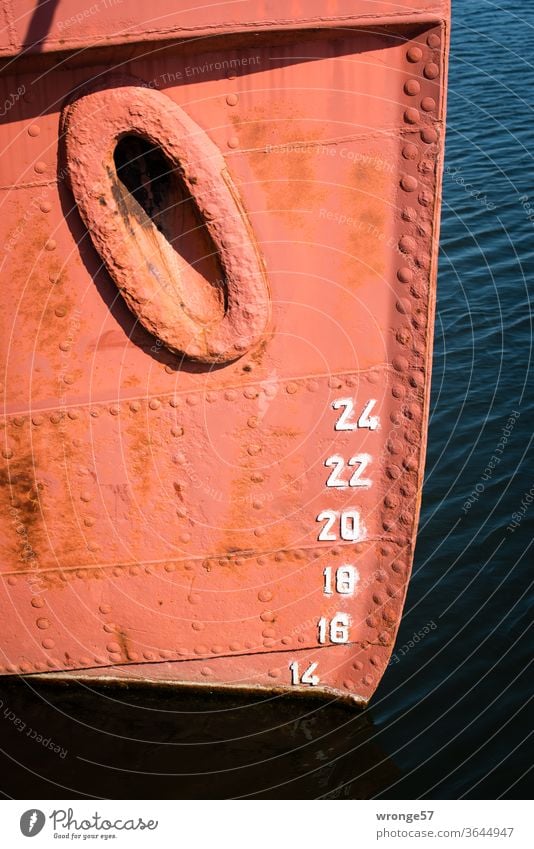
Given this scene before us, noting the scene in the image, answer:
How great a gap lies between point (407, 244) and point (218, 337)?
3.30 feet

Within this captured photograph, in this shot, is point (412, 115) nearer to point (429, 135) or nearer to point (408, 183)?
point (429, 135)

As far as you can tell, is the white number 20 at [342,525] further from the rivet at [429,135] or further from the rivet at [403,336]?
the rivet at [429,135]

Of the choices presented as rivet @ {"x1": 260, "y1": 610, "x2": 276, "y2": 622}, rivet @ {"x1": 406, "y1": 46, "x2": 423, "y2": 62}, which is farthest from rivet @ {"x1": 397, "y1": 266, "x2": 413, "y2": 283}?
rivet @ {"x1": 260, "y1": 610, "x2": 276, "y2": 622}

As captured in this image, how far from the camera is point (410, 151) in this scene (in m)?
4.54

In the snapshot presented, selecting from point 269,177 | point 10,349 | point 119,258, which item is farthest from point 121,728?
point 269,177

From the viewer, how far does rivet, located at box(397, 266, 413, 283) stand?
4.81 m

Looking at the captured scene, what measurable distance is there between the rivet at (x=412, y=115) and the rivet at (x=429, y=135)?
2.4 inches

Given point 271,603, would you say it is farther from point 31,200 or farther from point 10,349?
point 31,200

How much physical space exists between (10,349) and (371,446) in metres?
1.92

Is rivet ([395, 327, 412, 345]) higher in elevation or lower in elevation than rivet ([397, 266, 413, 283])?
lower

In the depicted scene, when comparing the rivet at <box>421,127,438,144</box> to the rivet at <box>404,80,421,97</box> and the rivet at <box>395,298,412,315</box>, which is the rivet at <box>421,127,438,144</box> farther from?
the rivet at <box>395,298,412,315</box>

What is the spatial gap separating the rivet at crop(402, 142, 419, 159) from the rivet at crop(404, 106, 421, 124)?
0.10 metres

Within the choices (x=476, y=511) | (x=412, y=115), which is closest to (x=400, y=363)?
(x=412, y=115)

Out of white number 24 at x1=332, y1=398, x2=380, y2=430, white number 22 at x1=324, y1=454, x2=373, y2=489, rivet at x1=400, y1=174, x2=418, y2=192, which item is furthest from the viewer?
white number 22 at x1=324, y1=454, x2=373, y2=489
